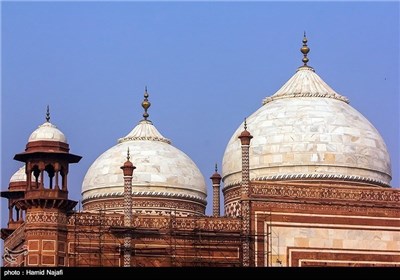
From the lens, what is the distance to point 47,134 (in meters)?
26.9

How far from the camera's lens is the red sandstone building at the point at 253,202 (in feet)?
86.9

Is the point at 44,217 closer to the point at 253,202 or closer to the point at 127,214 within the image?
the point at 127,214

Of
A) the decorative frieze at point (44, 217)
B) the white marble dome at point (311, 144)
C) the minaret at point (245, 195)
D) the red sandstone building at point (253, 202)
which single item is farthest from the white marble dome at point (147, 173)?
the decorative frieze at point (44, 217)

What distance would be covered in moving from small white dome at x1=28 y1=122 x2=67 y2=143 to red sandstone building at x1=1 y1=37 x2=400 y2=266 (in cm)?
2

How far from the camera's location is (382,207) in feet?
91.7

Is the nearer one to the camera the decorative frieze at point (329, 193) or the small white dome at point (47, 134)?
the small white dome at point (47, 134)

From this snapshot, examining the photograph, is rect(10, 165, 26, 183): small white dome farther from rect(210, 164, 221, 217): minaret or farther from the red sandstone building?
rect(210, 164, 221, 217): minaret

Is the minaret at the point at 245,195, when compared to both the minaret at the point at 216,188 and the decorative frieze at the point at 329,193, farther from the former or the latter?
the minaret at the point at 216,188

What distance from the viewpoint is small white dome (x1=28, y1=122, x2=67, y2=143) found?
26906mm

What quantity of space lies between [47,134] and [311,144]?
245 inches

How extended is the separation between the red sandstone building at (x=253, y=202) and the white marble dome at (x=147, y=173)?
0.11 ft

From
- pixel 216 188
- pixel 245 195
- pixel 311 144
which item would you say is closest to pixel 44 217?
pixel 245 195
